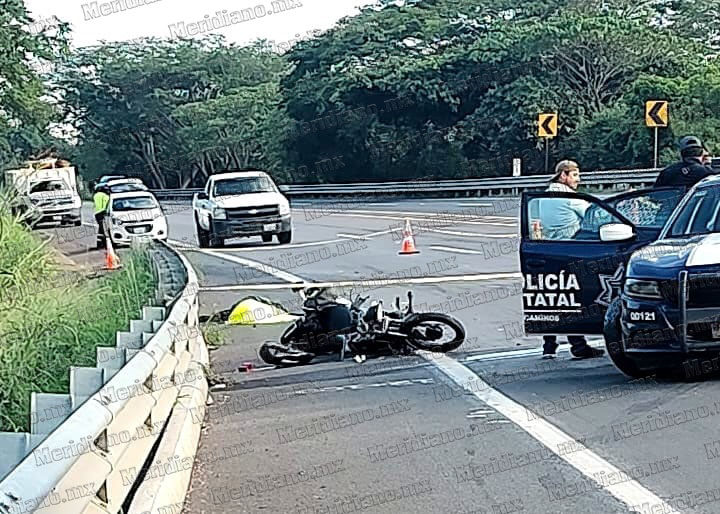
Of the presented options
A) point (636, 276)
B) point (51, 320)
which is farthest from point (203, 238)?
point (636, 276)

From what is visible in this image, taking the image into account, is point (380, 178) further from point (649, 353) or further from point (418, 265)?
point (649, 353)

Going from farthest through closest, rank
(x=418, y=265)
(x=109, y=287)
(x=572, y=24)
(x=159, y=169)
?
(x=159, y=169) → (x=572, y=24) → (x=418, y=265) → (x=109, y=287)

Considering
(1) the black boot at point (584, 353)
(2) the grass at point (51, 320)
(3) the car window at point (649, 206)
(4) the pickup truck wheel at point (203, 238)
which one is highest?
(3) the car window at point (649, 206)

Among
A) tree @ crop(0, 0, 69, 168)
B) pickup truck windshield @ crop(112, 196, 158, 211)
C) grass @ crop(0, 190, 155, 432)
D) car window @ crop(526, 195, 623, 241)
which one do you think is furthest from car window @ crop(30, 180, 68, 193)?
car window @ crop(526, 195, 623, 241)

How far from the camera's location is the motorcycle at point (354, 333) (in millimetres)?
11148

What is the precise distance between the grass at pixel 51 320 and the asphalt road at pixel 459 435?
111 cm

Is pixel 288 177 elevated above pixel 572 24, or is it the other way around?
pixel 572 24

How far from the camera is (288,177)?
65.1 meters

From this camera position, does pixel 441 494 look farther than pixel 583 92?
No

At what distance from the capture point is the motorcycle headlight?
8602 millimetres

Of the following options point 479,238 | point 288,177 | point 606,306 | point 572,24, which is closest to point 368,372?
point 606,306

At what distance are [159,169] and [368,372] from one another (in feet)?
254

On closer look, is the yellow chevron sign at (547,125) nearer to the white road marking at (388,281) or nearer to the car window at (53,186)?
the car window at (53,186)

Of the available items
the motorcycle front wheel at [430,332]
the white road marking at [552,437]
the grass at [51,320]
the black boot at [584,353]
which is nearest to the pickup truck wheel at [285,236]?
the grass at [51,320]
